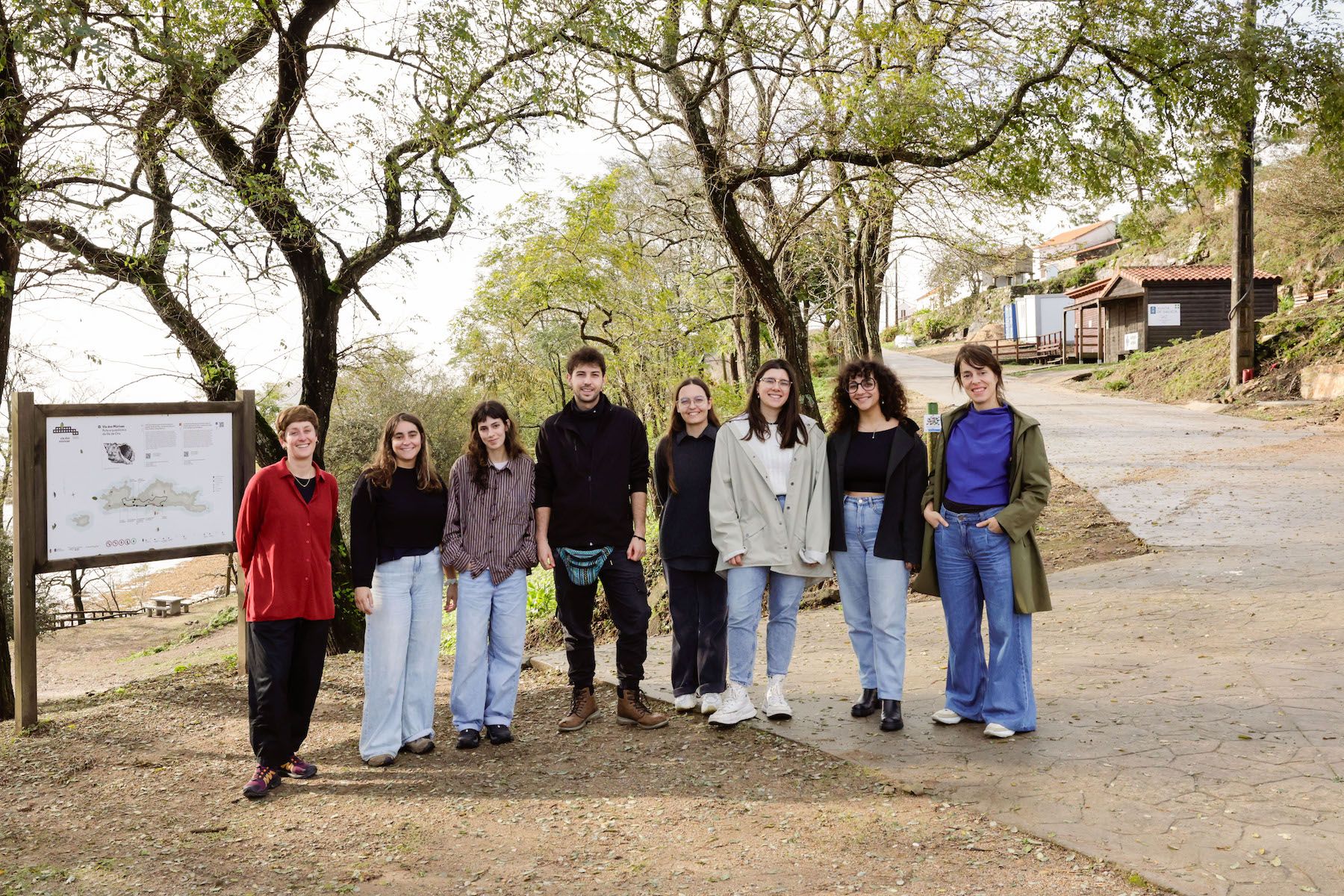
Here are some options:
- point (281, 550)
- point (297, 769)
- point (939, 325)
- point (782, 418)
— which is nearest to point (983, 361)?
point (782, 418)

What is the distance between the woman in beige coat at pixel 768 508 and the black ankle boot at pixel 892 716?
23.0 inches

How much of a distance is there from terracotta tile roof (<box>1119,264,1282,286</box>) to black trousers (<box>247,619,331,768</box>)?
1223 inches

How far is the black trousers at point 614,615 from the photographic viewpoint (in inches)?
198

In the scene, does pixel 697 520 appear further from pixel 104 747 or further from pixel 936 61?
pixel 936 61

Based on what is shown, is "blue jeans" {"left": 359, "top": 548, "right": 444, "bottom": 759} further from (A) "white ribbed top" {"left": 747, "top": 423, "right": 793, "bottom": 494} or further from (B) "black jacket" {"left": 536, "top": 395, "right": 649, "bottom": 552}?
(A) "white ribbed top" {"left": 747, "top": 423, "right": 793, "bottom": 494}

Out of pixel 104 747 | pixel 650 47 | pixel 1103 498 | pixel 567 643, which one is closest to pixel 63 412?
pixel 104 747

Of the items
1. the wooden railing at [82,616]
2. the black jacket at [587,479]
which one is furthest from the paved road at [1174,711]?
the wooden railing at [82,616]

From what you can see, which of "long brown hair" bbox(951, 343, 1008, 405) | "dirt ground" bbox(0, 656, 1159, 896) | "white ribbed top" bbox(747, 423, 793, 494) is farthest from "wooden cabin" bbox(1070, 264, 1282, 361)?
"dirt ground" bbox(0, 656, 1159, 896)

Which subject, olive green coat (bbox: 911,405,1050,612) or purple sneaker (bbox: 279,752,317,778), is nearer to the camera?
olive green coat (bbox: 911,405,1050,612)

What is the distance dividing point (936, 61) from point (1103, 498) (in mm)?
5526

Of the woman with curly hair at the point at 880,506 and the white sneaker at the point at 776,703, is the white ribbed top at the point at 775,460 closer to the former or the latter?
the woman with curly hair at the point at 880,506

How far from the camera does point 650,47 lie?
28.0ft

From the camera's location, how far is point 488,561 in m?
4.91

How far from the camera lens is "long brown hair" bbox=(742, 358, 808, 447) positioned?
191 inches
